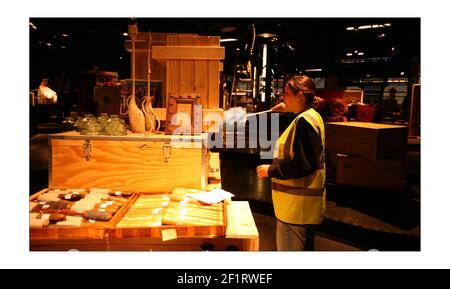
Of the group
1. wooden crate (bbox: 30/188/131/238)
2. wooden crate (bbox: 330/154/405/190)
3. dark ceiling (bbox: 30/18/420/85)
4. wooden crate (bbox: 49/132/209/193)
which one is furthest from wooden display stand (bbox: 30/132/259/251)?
wooden crate (bbox: 330/154/405/190)

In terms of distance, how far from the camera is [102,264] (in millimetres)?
1979

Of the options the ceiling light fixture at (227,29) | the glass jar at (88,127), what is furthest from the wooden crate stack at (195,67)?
the ceiling light fixture at (227,29)

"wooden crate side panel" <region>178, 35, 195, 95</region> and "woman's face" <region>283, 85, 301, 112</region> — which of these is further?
"wooden crate side panel" <region>178, 35, 195, 95</region>

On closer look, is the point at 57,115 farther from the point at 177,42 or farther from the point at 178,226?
the point at 178,226

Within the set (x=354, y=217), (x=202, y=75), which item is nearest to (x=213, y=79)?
(x=202, y=75)

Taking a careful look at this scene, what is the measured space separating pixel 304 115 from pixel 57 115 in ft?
49.8

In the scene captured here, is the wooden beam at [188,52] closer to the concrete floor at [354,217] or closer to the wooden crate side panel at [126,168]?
the wooden crate side panel at [126,168]

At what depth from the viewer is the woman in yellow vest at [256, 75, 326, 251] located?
2365mm

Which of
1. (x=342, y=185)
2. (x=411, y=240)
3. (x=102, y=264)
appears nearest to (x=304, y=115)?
(x=102, y=264)

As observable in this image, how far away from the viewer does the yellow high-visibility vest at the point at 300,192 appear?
8.11ft

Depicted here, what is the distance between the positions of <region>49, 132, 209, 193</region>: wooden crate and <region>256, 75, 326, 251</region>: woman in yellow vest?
53cm

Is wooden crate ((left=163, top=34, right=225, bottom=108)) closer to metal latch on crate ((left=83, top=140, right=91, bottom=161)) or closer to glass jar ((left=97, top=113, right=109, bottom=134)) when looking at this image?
glass jar ((left=97, top=113, right=109, bottom=134))
